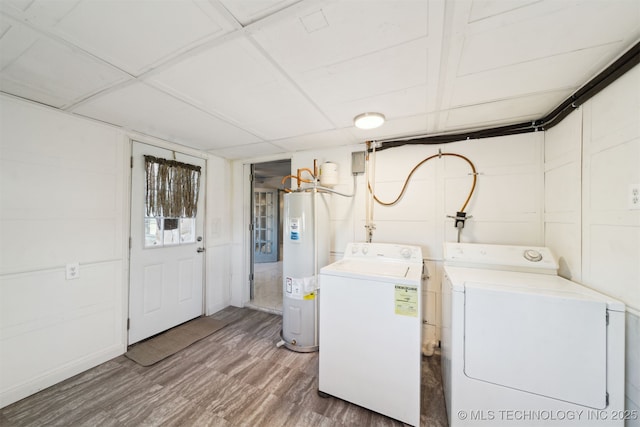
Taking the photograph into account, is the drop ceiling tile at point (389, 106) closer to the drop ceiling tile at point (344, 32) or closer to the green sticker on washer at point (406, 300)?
the drop ceiling tile at point (344, 32)

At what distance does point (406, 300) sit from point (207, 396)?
5.55 feet

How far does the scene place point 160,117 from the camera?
201 cm

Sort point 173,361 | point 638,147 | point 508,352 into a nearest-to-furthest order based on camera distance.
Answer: point 638,147 → point 508,352 → point 173,361

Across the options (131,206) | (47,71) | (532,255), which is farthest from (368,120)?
(131,206)

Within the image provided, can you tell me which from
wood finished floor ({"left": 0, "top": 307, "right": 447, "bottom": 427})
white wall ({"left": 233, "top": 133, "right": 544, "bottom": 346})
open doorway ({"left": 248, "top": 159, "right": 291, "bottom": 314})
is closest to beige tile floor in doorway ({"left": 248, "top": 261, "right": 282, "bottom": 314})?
open doorway ({"left": 248, "top": 159, "right": 291, "bottom": 314})

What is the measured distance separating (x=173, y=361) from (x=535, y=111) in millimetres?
3866

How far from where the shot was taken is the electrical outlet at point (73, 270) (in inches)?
76.7

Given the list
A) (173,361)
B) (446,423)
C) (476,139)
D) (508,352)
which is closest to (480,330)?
(508,352)

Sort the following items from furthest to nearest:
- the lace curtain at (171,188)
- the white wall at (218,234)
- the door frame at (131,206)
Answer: the white wall at (218,234)
the lace curtain at (171,188)
the door frame at (131,206)

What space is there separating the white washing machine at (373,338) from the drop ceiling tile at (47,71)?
78.0 inches

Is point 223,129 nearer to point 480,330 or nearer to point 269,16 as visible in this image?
point 269,16

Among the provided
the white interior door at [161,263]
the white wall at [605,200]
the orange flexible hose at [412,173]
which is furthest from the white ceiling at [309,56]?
the white interior door at [161,263]

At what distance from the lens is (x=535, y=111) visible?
1839 millimetres

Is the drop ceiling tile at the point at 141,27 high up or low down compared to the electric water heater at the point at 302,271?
up
